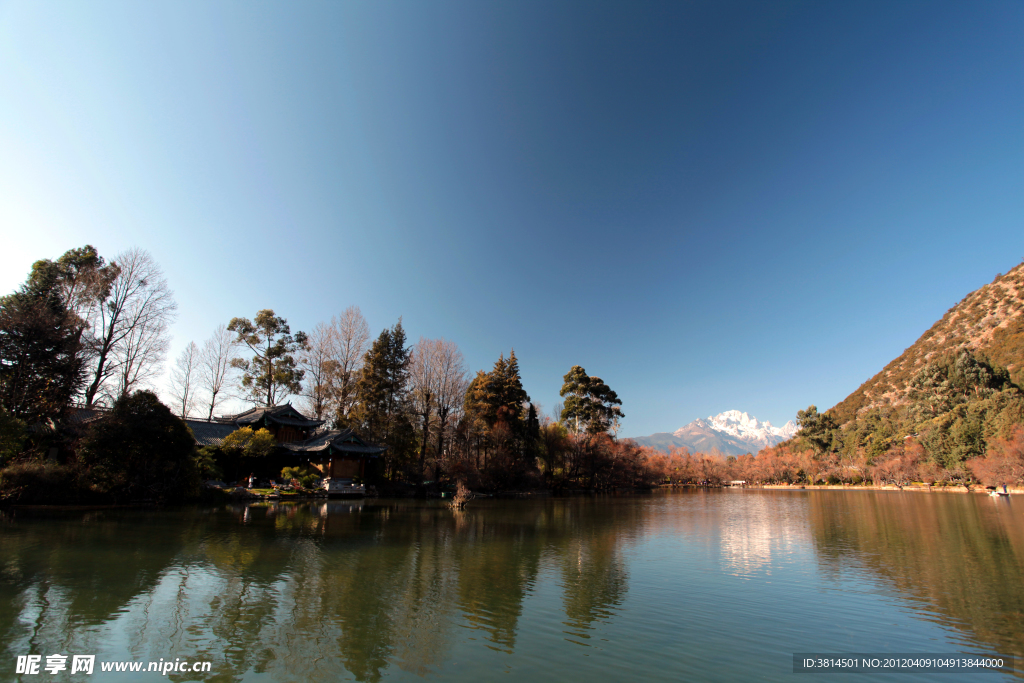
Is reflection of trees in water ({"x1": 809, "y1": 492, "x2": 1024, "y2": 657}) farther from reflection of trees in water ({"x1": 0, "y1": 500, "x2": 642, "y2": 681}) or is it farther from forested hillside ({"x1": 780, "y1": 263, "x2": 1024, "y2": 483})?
forested hillside ({"x1": 780, "y1": 263, "x2": 1024, "y2": 483})

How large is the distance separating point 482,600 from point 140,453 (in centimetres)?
1955

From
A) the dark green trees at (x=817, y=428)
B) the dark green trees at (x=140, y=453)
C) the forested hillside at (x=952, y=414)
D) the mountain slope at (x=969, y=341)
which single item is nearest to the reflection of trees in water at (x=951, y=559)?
the forested hillside at (x=952, y=414)

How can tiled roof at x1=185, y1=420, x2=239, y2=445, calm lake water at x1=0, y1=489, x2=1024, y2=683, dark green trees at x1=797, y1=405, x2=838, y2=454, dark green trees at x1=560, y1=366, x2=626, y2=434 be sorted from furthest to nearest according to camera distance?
dark green trees at x1=797, y1=405, x2=838, y2=454
dark green trees at x1=560, y1=366, x2=626, y2=434
tiled roof at x1=185, y1=420, x2=239, y2=445
calm lake water at x1=0, y1=489, x2=1024, y2=683

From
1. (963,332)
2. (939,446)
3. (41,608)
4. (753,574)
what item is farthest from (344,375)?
(963,332)

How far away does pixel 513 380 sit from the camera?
3862cm

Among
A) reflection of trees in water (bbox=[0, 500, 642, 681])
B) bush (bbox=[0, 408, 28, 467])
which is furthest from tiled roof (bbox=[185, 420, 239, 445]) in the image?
reflection of trees in water (bbox=[0, 500, 642, 681])

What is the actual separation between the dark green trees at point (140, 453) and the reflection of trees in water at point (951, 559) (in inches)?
1027

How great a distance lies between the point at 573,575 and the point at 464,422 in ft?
92.9

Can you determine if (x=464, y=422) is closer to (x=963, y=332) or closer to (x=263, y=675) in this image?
(x=263, y=675)

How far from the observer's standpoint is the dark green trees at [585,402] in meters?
47.4

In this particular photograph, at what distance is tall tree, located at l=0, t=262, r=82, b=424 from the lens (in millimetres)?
17188

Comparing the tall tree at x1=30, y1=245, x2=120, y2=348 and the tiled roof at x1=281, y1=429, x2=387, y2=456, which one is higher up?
the tall tree at x1=30, y1=245, x2=120, y2=348

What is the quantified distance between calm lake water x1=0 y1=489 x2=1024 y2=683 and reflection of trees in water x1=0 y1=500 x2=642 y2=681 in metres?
0.05

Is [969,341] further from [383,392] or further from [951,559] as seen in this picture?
[383,392]
